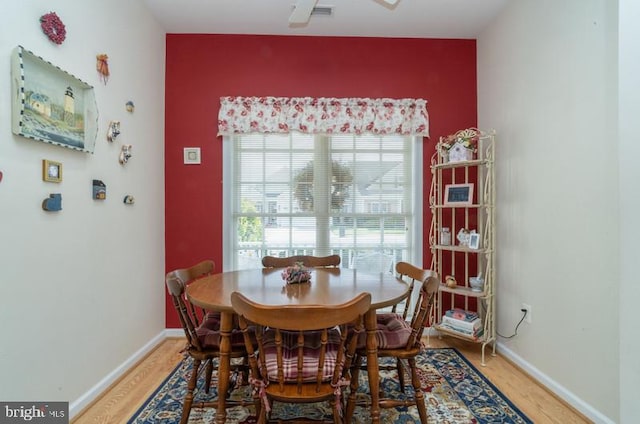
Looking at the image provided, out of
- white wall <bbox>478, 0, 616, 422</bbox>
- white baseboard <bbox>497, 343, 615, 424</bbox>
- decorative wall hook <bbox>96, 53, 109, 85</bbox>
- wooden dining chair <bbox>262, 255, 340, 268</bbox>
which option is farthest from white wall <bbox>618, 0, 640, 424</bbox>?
decorative wall hook <bbox>96, 53, 109, 85</bbox>

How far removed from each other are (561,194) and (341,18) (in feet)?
7.36

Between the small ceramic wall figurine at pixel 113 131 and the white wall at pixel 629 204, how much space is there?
2.93 m

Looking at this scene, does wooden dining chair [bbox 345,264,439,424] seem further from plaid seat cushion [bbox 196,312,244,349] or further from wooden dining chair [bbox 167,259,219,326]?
wooden dining chair [bbox 167,259,219,326]

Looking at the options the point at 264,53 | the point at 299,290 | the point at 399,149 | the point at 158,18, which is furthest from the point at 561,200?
the point at 158,18

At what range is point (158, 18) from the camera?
2.92 m

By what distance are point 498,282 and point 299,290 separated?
77.7 inches

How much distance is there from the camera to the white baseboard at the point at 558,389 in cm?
185

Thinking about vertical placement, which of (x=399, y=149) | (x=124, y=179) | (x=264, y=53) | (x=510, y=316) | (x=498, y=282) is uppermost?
(x=264, y=53)

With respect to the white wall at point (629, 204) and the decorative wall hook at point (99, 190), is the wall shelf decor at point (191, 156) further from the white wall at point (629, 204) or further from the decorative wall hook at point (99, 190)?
the white wall at point (629, 204)

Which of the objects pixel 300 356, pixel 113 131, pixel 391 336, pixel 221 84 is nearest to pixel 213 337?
pixel 300 356

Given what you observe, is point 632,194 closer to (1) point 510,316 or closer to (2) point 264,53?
(1) point 510,316

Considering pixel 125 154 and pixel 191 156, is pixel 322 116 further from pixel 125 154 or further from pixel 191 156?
pixel 125 154

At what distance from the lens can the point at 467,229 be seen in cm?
296

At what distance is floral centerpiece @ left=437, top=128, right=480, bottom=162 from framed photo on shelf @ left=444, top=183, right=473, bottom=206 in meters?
0.24
